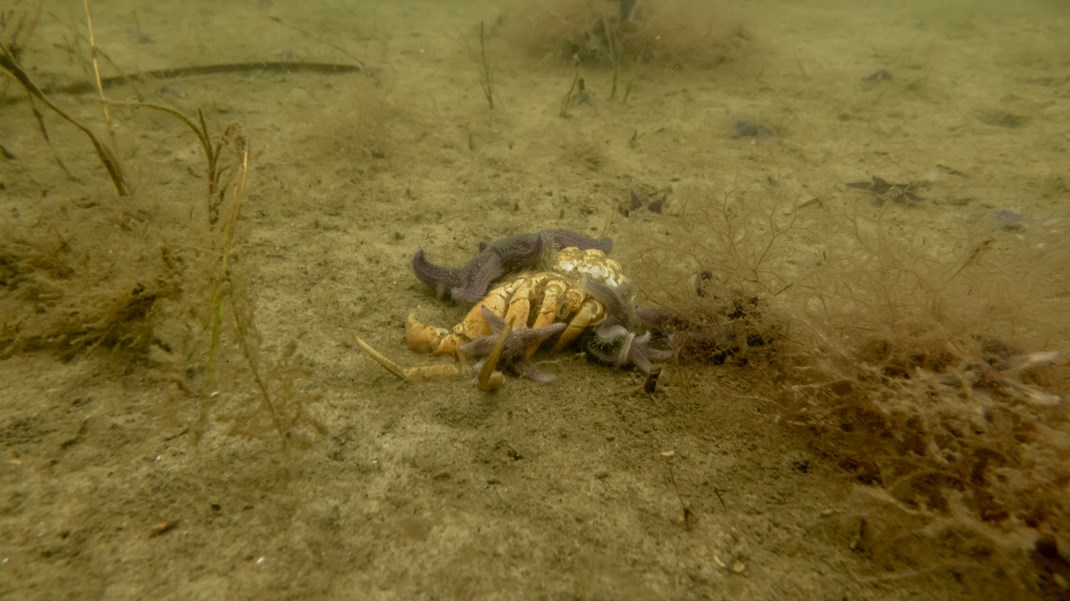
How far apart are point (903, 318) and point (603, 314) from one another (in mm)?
1574

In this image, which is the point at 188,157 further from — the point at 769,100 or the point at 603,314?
the point at 769,100

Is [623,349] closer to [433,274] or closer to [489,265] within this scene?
[489,265]

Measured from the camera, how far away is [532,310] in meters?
3.27

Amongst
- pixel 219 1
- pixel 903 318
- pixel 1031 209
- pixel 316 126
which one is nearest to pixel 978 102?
pixel 1031 209

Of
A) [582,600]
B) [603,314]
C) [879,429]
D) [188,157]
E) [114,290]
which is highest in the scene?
[188,157]

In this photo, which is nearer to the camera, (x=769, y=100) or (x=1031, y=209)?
A: (x=1031, y=209)

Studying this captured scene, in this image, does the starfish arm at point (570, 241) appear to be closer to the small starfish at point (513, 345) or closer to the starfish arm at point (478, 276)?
the starfish arm at point (478, 276)

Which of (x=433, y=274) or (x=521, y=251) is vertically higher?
(x=521, y=251)

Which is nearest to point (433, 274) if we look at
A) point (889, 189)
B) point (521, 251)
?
point (521, 251)

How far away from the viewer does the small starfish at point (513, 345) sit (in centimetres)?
301

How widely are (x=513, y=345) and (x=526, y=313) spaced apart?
9.5 inches

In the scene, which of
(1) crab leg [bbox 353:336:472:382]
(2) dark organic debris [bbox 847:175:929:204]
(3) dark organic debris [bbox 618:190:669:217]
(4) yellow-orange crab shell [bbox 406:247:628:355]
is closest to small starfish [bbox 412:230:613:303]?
(4) yellow-orange crab shell [bbox 406:247:628:355]

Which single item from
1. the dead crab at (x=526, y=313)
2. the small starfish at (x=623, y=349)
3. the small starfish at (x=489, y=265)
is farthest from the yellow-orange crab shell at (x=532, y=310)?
the small starfish at (x=489, y=265)

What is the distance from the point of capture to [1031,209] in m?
5.29
